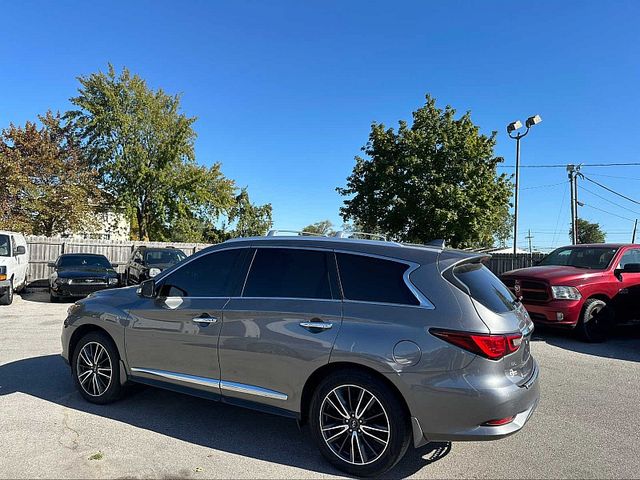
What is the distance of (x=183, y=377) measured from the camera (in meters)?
4.12

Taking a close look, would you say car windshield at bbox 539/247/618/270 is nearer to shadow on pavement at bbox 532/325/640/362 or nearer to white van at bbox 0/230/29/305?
shadow on pavement at bbox 532/325/640/362

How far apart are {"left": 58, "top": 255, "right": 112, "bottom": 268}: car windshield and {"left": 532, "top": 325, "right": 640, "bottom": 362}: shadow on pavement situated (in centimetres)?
1255

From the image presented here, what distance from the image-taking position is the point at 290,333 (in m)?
3.61

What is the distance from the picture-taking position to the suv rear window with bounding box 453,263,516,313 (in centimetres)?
340

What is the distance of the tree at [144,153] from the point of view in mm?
29922

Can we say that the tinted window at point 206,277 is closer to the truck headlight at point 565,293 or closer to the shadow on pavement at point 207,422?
the shadow on pavement at point 207,422

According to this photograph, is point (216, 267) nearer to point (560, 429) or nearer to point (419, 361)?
point (419, 361)

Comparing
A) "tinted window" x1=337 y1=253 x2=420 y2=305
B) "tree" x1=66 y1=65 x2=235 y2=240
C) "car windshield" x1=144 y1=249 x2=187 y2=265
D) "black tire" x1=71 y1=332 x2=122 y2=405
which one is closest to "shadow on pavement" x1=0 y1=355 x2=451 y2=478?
"black tire" x1=71 y1=332 x2=122 y2=405

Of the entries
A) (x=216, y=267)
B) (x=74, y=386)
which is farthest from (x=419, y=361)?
(x=74, y=386)

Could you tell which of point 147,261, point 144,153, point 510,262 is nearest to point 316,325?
point 147,261

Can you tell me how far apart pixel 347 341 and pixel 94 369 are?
2.94 metres

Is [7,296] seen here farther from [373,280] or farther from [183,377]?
[373,280]

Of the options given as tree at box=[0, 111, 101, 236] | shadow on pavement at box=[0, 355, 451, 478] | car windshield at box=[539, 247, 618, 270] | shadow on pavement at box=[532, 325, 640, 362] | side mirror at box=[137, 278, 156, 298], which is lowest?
shadow on pavement at box=[0, 355, 451, 478]

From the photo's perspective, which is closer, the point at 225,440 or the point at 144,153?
the point at 225,440
